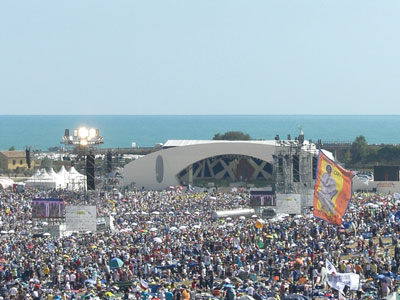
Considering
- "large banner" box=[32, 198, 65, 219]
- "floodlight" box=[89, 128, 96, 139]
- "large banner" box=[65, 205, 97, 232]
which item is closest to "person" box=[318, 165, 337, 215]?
"large banner" box=[65, 205, 97, 232]

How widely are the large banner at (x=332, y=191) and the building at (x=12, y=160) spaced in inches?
3260

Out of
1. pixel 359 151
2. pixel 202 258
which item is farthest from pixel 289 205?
pixel 359 151

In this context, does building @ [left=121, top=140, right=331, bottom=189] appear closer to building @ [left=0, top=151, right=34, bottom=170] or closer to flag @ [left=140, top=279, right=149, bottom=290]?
building @ [left=0, top=151, right=34, bottom=170]

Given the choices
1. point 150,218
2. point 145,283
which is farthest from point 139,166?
point 145,283

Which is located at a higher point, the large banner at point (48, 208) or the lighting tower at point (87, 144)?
the lighting tower at point (87, 144)

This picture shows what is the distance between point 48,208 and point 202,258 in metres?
15.5

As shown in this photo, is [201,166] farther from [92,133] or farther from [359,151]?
[359,151]

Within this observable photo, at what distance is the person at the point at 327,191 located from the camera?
2333 centimetres

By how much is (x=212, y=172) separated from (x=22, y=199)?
22.7 meters

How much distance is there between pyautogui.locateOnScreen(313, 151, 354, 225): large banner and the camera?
22938 millimetres

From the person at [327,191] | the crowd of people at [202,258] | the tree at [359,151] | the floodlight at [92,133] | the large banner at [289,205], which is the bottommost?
the crowd of people at [202,258]

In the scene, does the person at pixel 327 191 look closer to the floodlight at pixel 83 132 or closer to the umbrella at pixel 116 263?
the umbrella at pixel 116 263

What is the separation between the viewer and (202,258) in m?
32.0

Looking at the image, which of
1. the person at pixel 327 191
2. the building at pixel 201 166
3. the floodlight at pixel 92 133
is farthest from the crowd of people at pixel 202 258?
the building at pixel 201 166
